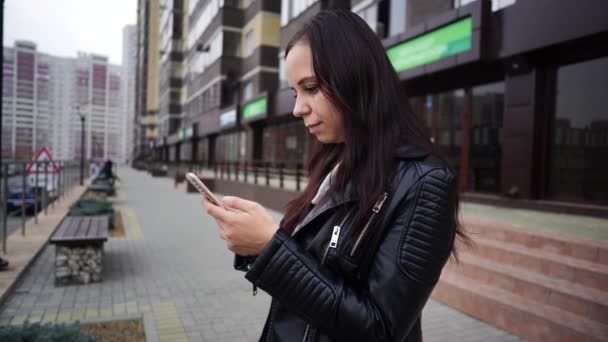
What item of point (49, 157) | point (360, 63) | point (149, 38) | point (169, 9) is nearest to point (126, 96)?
point (149, 38)

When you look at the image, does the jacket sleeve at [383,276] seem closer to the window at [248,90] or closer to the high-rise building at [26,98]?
the window at [248,90]

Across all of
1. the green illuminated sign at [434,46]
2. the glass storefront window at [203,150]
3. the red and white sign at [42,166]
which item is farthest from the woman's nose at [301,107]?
the glass storefront window at [203,150]

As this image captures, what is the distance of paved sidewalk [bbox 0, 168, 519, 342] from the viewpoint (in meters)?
4.36

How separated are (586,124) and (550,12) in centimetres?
224

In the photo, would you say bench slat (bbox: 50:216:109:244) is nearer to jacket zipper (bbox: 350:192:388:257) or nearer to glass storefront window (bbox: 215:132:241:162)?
jacket zipper (bbox: 350:192:388:257)

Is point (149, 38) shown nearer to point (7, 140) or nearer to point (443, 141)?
point (7, 140)

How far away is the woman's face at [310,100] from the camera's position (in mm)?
1189

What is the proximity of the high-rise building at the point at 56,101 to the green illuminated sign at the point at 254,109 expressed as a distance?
139 feet

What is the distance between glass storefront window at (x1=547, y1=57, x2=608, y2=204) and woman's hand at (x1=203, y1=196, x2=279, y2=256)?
8.68m

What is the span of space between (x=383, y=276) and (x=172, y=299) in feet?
15.5

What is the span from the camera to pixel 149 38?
3007 inches

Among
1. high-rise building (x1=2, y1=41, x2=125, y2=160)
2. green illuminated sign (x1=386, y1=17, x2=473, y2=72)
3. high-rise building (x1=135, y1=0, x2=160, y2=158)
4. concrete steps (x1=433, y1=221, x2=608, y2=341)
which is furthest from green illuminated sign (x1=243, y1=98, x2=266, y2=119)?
high-rise building (x1=135, y1=0, x2=160, y2=158)

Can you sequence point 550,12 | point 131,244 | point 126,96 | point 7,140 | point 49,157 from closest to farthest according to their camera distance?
point 550,12 < point 131,244 < point 49,157 < point 7,140 < point 126,96

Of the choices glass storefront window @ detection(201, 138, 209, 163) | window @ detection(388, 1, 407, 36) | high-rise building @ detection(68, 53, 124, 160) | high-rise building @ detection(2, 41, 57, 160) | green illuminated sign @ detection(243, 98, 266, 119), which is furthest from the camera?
high-rise building @ detection(68, 53, 124, 160)
